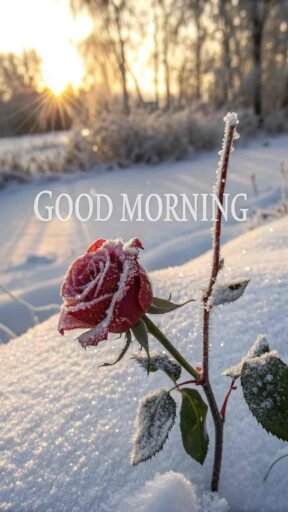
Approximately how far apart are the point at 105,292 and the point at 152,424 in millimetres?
155

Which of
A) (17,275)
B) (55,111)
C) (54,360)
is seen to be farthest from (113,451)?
(55,111)

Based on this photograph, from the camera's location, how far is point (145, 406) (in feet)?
1.57

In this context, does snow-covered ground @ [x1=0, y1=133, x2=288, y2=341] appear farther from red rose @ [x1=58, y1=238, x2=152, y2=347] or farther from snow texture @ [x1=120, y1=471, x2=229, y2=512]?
red rose @ [x1=58, y1=238, x2=152, y2=347]

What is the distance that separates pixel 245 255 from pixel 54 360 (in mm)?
592

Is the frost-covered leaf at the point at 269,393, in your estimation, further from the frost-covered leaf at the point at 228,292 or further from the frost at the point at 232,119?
the frost at the point at 232,119

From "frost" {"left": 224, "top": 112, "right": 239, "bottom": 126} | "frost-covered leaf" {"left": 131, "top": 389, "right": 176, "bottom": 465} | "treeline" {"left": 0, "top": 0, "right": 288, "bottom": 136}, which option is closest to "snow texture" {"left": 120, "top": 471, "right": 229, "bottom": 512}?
"frost-covered leaf" {"left": 131, "top": 389, "right": 176, "bottom": 465}

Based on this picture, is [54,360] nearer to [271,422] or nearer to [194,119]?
[271,422]

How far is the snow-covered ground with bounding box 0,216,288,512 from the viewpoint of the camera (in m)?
0.57

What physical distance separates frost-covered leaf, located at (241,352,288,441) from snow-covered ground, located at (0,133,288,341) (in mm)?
1242

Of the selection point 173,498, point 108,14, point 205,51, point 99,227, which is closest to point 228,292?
point 173,498

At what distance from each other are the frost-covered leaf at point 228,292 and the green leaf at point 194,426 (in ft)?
0.38

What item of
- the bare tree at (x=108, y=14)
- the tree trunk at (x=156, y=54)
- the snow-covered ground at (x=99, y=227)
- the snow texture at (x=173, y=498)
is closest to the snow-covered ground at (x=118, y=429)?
the snow texture at (x=173, y=498)

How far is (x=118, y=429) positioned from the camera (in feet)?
2.21

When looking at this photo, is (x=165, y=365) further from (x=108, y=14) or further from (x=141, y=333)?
(x=108, y=14)
